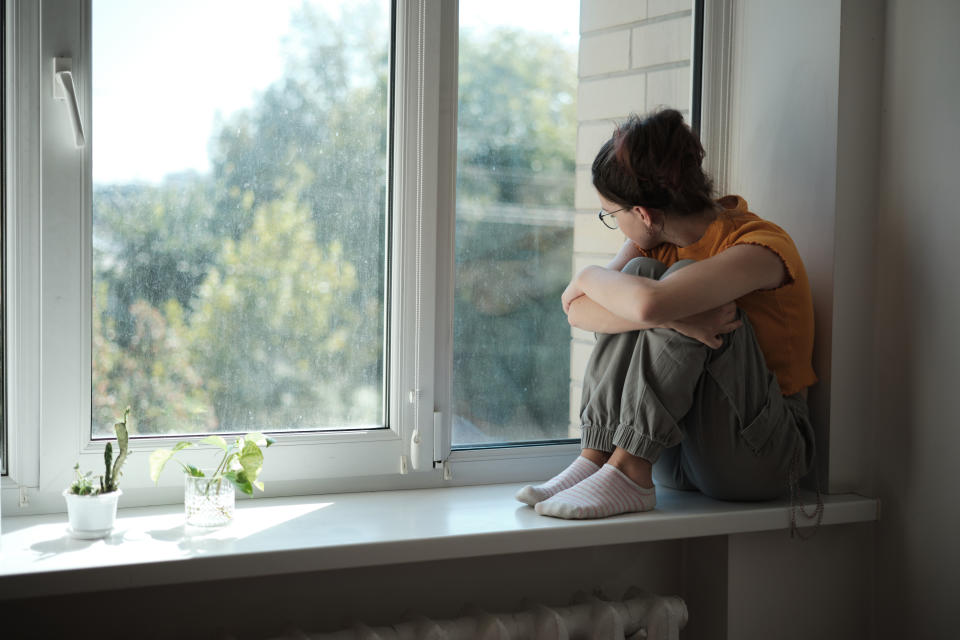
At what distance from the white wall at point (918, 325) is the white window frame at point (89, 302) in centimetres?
59

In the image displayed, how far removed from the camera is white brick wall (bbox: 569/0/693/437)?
1.69 m

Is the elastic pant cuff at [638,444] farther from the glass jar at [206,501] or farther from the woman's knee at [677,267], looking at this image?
the glass jar at [206,501]

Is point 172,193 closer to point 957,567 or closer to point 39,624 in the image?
point 39,624

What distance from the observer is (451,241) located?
157 cm

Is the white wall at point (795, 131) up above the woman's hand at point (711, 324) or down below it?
above

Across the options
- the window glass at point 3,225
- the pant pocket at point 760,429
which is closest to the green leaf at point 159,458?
the window glass at point 3,225

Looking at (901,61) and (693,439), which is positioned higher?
(901,61)

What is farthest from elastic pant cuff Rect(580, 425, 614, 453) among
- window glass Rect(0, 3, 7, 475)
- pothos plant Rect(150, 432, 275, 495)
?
window glass Rect(0, 3, 7, 475)

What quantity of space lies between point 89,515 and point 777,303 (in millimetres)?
1116

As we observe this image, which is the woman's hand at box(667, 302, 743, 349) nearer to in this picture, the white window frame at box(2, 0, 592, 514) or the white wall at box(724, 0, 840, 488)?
the white wall at box(724, 0, 840, 488)

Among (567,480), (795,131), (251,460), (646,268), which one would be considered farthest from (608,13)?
(251,460)

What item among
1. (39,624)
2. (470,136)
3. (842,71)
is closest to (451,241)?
(470,136)

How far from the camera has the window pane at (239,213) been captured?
1366 millimetres

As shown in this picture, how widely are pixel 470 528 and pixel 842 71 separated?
1.03m
